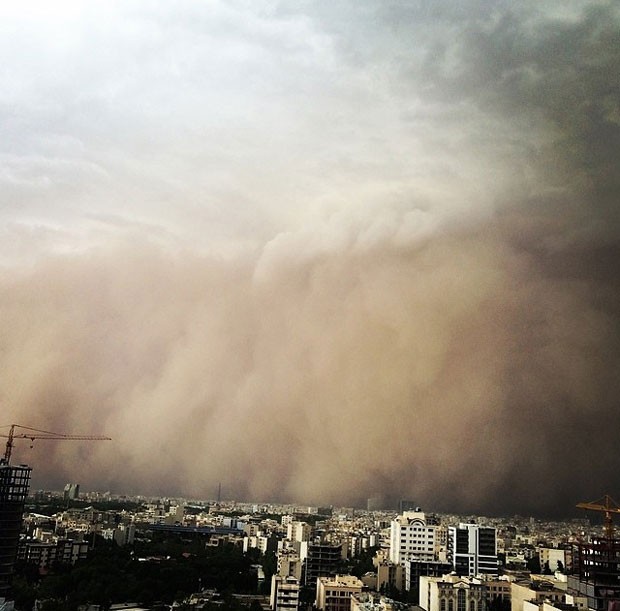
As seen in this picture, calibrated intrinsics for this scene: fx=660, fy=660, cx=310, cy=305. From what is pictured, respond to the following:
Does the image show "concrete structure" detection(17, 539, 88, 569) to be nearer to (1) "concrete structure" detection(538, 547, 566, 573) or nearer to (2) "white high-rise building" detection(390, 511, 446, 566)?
(2) "white high-rise building" detection(390, 511, 446, 566)

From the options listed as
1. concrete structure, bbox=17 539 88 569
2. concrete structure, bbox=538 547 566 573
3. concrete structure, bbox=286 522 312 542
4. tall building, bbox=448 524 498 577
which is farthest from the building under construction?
concrete structure, bbox=286 522 312 542

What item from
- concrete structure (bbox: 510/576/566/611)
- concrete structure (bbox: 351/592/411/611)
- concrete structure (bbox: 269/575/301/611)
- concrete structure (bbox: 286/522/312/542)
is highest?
concrete structure (bbox: 286/522/312/542)

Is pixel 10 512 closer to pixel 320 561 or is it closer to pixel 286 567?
pixel 286 567

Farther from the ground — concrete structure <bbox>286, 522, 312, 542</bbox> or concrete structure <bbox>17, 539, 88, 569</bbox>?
concrete structure <bbox>286, 522, 312, 542</bbox>

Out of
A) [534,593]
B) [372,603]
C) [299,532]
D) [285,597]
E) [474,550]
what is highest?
[474,550]

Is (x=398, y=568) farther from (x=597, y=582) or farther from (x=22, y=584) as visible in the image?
(x=22, y=584)

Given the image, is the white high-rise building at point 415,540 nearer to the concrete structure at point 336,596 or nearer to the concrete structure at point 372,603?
the concrete structure at point 336,596

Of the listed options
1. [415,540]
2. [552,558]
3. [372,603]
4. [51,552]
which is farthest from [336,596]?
[552,558]
